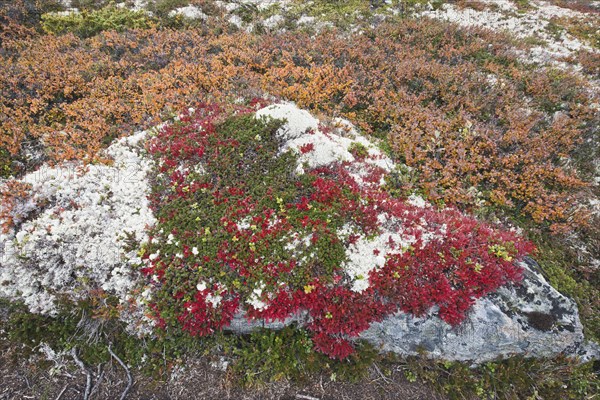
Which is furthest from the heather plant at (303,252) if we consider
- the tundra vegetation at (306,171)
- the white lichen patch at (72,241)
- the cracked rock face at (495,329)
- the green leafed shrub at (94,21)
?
the green leafed shrub at (94,21)

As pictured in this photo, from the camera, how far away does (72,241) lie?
7285 millimetres

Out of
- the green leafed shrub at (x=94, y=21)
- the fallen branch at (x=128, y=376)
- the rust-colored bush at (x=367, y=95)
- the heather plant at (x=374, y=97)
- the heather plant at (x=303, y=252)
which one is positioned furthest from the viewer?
the green leafed shrub at (x=94, y=21)

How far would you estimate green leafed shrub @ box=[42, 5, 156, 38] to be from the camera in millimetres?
15242

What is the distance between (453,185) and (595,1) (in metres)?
25.9

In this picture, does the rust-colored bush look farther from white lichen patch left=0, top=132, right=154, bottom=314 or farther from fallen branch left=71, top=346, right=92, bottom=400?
fallen branch left=71, top=346, right=92, bottom=400

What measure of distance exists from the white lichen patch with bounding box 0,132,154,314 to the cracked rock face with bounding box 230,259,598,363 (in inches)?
123

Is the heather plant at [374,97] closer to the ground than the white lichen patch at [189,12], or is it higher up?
closer to the ground

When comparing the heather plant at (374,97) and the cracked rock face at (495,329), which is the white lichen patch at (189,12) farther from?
the cracked rock face at (495,329)

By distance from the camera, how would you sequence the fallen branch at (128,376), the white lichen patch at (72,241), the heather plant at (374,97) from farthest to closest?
1. the heather plant at (374,97)
2. the white lichen patch at (72,241)
3. the fallen branch at (128,376)

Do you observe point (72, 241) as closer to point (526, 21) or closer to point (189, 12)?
point (189, 12)

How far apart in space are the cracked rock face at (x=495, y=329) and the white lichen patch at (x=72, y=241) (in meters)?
3.13

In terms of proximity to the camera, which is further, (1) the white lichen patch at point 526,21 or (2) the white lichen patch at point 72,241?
(1) the white lichen patch at point 526,21

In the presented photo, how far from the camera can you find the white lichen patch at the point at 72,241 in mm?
6992

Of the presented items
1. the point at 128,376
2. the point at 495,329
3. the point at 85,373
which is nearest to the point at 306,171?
the point at 495,329
